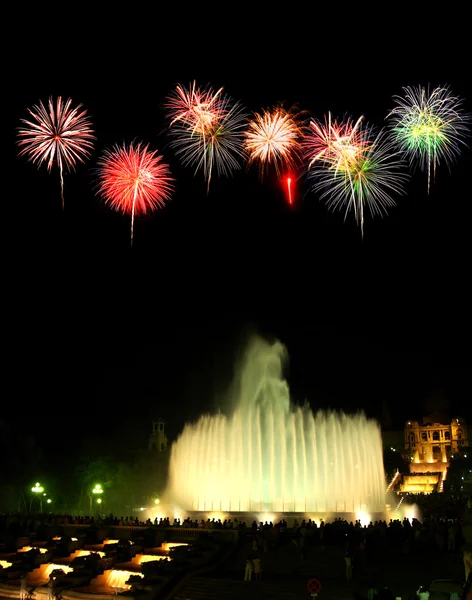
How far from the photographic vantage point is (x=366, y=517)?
104ft

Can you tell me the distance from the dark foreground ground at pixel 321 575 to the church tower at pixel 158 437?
72692 mm

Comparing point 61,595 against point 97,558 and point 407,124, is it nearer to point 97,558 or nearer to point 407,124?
point 97,558

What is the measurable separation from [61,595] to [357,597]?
10090 mm

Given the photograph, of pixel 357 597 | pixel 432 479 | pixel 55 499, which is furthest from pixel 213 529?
pixel 432 479

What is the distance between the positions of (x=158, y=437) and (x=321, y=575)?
76.6 m

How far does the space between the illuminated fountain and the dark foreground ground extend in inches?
651

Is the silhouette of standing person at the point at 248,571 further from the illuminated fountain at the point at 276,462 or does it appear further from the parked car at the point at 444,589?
the illuminated fountain at the point at 276,462

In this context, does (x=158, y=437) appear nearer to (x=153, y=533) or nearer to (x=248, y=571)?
(x=153, y=533)

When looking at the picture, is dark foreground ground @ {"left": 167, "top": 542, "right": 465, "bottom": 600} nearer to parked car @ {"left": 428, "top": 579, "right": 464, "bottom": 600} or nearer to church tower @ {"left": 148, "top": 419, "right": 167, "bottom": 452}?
parked car @ {"left": 428, "top": 579, "right": 464, "bottom": 600}

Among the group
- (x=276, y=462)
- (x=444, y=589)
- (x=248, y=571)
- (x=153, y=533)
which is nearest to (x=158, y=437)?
(x=276, y=462)

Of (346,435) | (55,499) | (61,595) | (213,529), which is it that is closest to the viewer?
(61,595)

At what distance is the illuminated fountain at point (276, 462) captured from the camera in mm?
39969

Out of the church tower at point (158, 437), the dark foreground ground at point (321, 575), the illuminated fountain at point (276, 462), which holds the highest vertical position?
the church tower at point (158, 437)

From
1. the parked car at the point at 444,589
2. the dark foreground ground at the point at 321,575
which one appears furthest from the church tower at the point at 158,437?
the parked car at the point at 444,589
